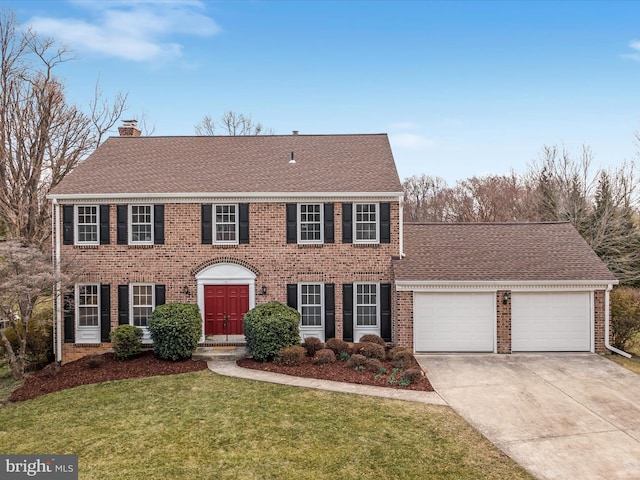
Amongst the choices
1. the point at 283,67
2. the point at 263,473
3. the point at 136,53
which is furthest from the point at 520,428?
the point at 136,53

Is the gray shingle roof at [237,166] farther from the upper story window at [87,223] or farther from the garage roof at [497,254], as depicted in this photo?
the garage roof at [497,254]

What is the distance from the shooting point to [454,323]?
1403cm

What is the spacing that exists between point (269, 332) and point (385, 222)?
549cm

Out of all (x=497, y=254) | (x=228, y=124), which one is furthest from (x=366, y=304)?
(x=228, y=124)

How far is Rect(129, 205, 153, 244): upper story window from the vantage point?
48.3ft

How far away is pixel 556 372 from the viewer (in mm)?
11977

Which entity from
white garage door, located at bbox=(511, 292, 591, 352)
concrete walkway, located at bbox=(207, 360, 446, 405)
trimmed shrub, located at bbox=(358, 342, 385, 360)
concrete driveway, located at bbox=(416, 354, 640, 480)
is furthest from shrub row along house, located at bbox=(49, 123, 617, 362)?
concrete driveway, located at bbox=(416, 354, 640, 480)

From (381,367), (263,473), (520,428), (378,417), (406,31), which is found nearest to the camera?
(263,473)

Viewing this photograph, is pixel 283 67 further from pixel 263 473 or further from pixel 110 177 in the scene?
pixel 263 473

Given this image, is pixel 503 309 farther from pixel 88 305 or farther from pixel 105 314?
pixel 88 305

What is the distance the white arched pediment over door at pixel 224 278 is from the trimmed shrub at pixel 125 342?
2126 mm

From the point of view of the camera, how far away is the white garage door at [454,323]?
13992mm

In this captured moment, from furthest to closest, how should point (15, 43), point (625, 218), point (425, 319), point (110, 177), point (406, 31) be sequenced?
point (625, 218)
point (15, 43)
point (406, 31)
point (110, 177)
point (425, 319)

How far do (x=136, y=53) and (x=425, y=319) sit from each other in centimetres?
1747
